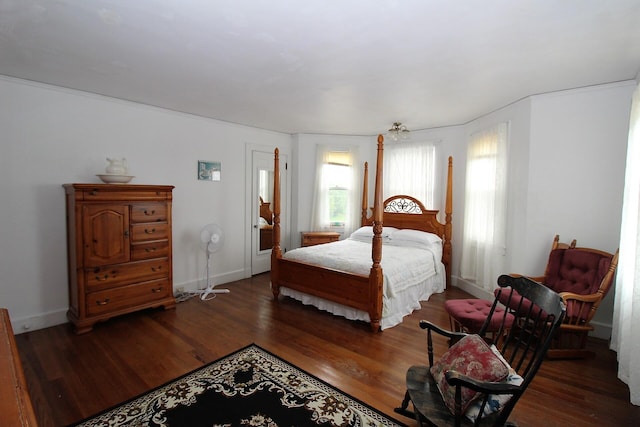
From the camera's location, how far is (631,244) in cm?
241

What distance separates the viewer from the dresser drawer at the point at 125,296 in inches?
126

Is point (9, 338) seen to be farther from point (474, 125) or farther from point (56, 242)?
point (474, 125)

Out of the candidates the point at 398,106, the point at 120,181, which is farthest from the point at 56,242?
the point at 398,106

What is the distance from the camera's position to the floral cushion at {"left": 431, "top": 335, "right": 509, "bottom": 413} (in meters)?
1.49

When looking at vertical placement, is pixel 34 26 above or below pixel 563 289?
above

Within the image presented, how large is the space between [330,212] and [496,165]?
2.83m

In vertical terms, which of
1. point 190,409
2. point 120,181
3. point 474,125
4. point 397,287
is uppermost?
point 474,125

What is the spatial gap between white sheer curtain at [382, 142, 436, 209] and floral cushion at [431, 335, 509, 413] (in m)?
3.52

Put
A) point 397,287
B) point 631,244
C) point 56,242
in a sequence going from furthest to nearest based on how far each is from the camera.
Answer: point 397,287 → point 56,242 → point 631,244

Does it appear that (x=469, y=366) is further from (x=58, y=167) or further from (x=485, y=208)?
(x=58, y=167)

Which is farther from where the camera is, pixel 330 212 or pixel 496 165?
pixel 330 212

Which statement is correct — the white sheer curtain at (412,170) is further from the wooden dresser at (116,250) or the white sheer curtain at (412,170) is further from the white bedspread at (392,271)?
the wooden dresser at (116,250)

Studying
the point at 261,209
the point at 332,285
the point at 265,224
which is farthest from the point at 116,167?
the point at 332,285

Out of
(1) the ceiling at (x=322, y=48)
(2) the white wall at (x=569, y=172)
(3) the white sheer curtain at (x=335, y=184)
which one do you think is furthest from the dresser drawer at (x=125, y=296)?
(2) the white wall at (x=569, y=172)
